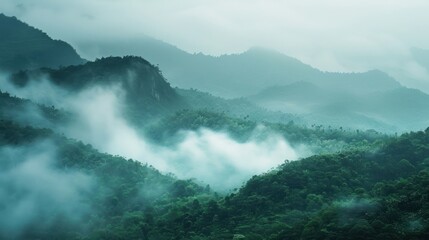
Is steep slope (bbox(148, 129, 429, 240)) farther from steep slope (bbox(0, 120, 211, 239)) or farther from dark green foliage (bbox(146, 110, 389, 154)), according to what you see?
dark green foliage (bbox(146, 110, 389, 154))

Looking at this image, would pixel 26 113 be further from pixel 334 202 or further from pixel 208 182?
pixel 334 202

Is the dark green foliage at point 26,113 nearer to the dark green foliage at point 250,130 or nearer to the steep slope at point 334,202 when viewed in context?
the dark green foliage at point 250,130

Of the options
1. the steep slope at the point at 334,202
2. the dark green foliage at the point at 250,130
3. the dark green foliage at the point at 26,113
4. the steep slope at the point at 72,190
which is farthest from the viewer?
the dark green foliage at the point at 26,113

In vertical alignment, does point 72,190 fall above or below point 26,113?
below

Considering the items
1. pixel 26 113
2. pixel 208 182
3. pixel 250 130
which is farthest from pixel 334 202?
pixel 26 113

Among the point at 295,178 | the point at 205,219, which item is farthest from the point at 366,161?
the point at 205,219

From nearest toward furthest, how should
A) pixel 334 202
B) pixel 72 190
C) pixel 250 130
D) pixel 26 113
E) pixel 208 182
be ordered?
pixel 334 202 → pixel 72 190 → pixel 208 182 → pixel 26 113 → pixel 250 130

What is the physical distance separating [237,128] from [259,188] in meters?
91.3

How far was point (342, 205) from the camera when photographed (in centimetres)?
7131

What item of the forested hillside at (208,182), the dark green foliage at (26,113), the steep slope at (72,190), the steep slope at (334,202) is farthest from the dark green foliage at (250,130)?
the steep slope at (334,202)

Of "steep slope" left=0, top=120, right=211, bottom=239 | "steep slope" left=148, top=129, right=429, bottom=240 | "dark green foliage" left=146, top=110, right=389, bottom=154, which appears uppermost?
"dark green foliage" left=146, top=110, right=389, bottom=154

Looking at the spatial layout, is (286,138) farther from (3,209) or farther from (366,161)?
(3,209)

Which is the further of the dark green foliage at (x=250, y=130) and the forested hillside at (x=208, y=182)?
the dark green foliage at (x=250, y=130)

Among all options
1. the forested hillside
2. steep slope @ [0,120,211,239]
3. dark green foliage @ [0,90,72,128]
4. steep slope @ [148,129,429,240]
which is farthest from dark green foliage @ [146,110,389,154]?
steep slope @ [148,129,429,240]
